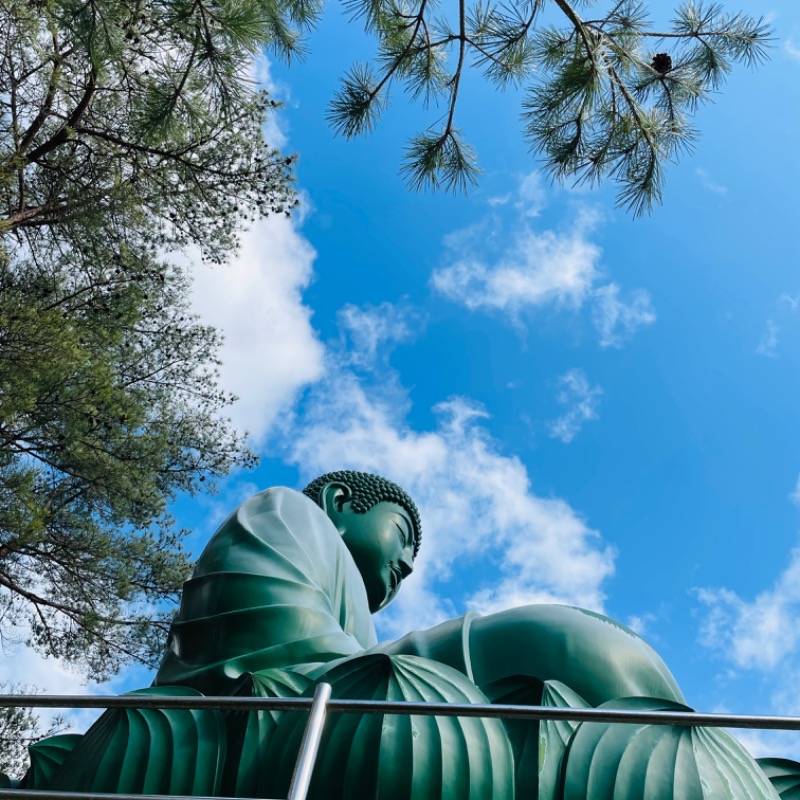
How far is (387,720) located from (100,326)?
4.27m

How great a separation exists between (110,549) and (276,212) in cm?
228

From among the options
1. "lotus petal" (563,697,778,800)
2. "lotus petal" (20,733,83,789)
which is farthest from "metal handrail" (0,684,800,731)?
"lotus petal" (20,733,83,789)

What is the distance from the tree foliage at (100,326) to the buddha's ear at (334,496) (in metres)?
1.87

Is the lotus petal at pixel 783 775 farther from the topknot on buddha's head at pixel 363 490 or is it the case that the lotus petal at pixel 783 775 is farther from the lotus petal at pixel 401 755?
the topknot on buddha's head at pixel 363 490

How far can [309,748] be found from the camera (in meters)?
1.30

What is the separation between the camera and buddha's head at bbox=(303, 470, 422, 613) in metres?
3.79

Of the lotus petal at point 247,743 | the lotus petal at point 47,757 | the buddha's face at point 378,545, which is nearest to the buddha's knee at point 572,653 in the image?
the lotus petal at point 247,743

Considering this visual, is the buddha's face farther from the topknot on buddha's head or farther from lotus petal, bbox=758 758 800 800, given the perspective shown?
lotus petal, bbox=758 758 800 800

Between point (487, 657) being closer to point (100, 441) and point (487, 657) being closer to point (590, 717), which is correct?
point (590, 717)

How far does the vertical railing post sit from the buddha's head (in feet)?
7.55

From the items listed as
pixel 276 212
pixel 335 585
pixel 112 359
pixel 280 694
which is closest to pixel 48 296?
pixel 112 359

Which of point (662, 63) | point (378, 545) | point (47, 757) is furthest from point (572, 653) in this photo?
point (662, 63)

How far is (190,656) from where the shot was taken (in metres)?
2.67

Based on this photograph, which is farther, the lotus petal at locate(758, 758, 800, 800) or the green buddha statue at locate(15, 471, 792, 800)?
the lotus petal at locate(758, 758, 800, 800)
